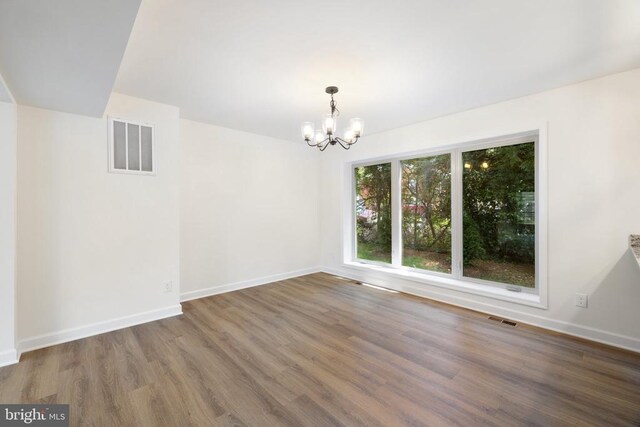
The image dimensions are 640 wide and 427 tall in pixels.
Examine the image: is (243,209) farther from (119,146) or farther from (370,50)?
(370,50)

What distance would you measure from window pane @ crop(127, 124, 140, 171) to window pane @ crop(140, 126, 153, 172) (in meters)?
0.05

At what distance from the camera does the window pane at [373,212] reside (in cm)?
458

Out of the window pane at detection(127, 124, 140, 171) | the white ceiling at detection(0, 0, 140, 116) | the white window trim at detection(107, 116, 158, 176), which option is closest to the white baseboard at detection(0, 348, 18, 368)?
the white window trim at detection(107, 116, 158, 176)

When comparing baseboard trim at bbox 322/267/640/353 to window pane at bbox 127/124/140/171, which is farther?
window pane at bbox 127/124/140/171

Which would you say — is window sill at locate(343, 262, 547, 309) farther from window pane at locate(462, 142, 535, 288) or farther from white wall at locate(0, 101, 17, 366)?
white wall at locate(0, 101, 17, 366)

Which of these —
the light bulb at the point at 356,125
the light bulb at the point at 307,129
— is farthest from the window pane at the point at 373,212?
the light bulb at the point at 307,129

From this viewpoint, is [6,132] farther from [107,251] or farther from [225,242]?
[225,242]

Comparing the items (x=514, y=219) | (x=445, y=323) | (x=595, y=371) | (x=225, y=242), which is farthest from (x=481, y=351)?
(x=225, y=242)

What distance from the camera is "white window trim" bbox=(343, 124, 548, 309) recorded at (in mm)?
2869

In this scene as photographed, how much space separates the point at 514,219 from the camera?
3273 mm

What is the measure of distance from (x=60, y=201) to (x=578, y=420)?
4367 millimetres

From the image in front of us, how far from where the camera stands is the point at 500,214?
11.1ft

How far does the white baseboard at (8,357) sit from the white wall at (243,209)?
1.61 metres

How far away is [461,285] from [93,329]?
4.20 m
